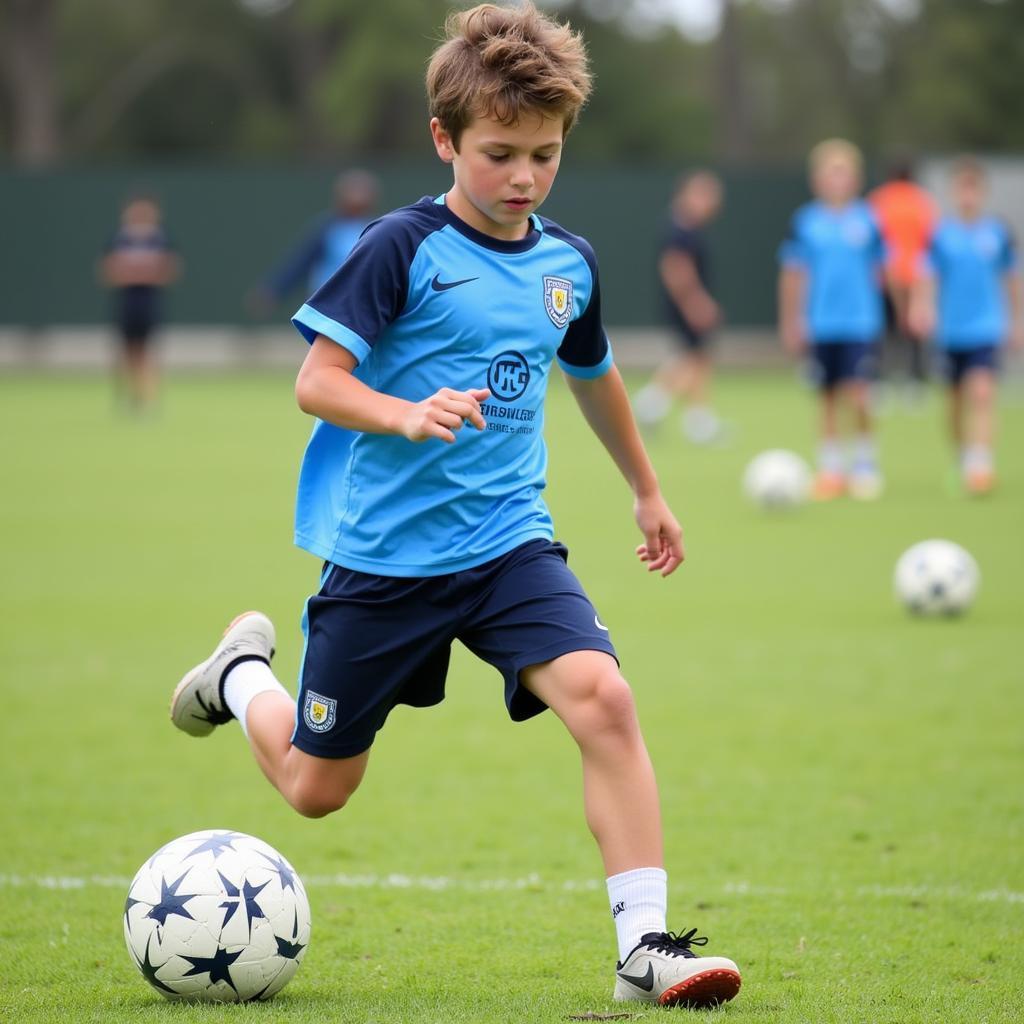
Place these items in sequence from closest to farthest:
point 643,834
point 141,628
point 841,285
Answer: point 643,834
point 141,628
point 841,285

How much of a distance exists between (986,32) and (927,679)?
127 feet

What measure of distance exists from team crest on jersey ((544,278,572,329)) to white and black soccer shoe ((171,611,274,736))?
4.16 feet

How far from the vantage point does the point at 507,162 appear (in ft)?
12.6

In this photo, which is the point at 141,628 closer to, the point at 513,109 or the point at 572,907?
the point at 572,907

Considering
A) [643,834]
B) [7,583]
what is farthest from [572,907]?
[7,583]

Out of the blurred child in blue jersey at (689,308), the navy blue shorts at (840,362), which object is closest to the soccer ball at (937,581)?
the navy blue shorts at (840,362)

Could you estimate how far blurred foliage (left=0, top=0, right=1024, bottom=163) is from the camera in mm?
43438

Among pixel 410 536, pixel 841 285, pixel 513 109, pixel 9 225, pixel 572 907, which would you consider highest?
pixel 9 225

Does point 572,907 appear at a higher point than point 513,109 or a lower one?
lower

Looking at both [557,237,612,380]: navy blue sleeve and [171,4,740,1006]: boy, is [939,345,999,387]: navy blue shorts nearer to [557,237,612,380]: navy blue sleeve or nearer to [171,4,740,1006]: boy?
[557,237,612,380]: navy blue sleeve

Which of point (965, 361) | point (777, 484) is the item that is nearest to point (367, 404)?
point (777, 484)

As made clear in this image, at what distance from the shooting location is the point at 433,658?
4.00 meters

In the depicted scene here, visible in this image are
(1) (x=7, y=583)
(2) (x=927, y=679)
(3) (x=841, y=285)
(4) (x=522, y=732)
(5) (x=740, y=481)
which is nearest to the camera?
(4) (x=522, y=732)

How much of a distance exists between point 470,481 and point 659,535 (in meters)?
0.63
